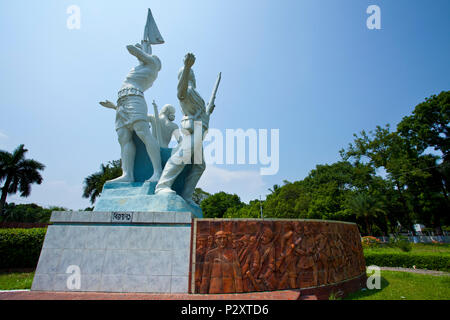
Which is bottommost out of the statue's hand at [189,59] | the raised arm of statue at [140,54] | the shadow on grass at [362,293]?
the shadow on grass at [362,293]

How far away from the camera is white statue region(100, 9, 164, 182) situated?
231 inches

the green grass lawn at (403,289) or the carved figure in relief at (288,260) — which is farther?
the green grass lawn at (403,289)

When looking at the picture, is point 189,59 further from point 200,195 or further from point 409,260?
point 200,195

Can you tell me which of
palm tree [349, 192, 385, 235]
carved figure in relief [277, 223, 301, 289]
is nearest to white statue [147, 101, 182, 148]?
carved figure in relief [277, 223, 301, 289]

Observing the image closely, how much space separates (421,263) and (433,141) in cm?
1999

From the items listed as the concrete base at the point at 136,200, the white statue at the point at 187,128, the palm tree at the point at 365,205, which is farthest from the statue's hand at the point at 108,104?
the palm tree at the point at 365,205

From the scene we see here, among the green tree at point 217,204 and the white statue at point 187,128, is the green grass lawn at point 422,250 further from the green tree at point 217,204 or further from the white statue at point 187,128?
the green tree at point 217,204

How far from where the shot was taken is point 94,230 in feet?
14.4

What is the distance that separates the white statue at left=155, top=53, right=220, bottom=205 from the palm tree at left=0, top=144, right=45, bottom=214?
2842 cm

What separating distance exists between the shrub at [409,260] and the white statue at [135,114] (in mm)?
12125

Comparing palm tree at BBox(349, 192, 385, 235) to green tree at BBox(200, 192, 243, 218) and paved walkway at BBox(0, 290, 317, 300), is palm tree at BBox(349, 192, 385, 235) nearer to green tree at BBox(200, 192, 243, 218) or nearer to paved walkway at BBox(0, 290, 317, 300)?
green tree at BBox(200, 192, 243, 218)

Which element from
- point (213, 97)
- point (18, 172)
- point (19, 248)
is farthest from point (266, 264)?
point (18, 172)

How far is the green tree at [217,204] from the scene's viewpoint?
40.9 metres
